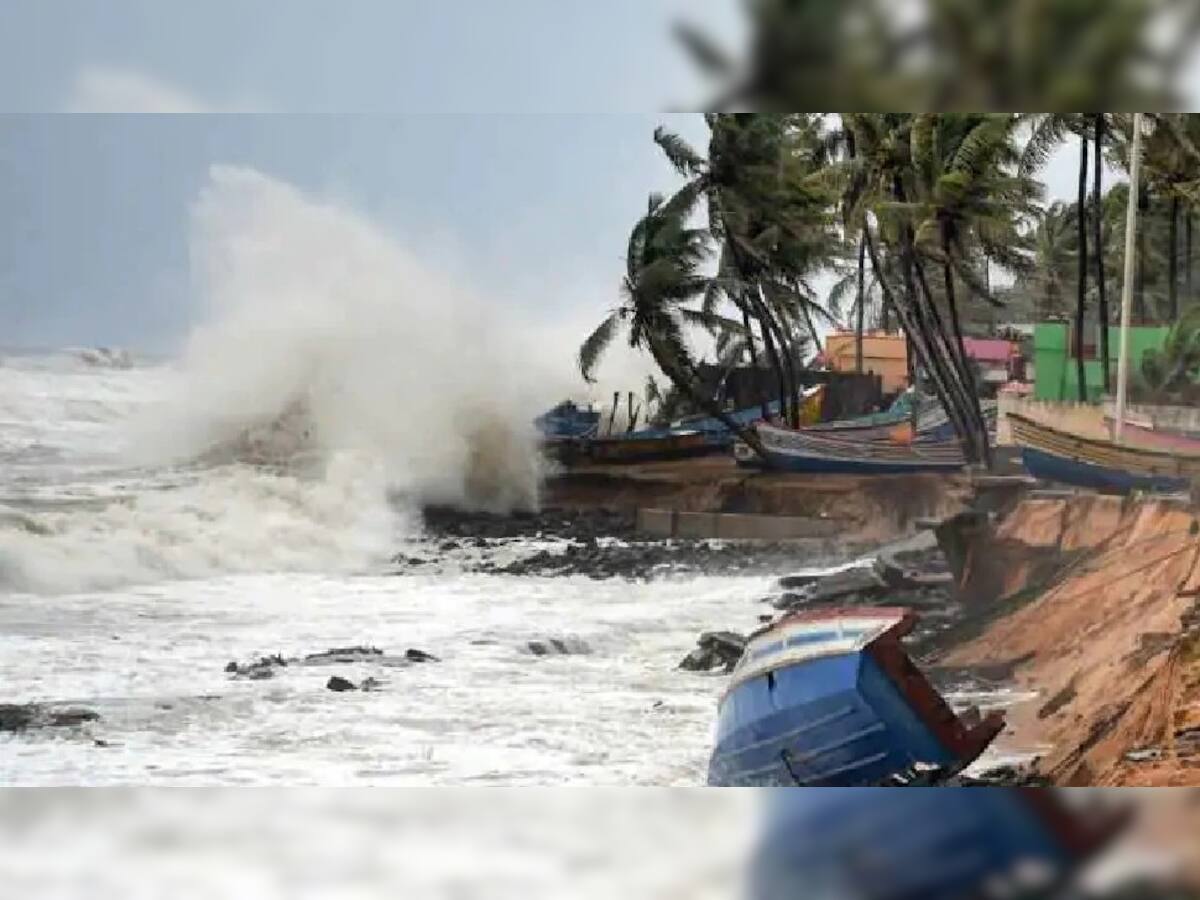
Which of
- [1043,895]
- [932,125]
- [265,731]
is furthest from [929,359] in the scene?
[265,731]

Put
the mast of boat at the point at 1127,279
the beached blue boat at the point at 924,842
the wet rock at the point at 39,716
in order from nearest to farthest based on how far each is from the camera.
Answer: the beached blue boat at the point at 924,842
the wet rock at the point at 39,716
the mast of boat at the point at 1127,279

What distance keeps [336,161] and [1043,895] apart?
2286 mm

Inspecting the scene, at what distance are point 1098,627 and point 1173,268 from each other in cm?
89

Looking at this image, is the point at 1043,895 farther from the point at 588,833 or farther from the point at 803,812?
the point at 588,833

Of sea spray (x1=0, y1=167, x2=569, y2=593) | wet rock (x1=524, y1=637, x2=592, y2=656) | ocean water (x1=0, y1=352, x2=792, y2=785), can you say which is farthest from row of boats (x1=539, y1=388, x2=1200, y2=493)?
wet rock (x1=524, y1=637, x2=592, y2=656)

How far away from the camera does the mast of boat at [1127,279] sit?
3.58 metres

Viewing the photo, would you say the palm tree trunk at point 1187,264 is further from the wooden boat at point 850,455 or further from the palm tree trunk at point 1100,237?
the wooden boat at point 850,455

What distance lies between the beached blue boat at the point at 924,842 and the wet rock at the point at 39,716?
159cm

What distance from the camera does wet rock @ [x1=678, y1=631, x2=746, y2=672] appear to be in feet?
11.9

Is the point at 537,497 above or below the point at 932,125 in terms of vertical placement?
below

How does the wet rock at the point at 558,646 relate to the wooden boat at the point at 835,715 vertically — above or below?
above

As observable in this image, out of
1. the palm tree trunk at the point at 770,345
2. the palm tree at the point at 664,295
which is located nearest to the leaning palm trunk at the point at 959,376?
the palm tree trunk at the point at 770,345

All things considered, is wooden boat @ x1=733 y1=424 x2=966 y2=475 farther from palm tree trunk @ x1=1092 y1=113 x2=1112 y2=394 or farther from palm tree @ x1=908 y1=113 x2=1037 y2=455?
palm tree trunk @ x1=1092 y1=113 x2=1112 y2=394

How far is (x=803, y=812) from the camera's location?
11.6 ft
